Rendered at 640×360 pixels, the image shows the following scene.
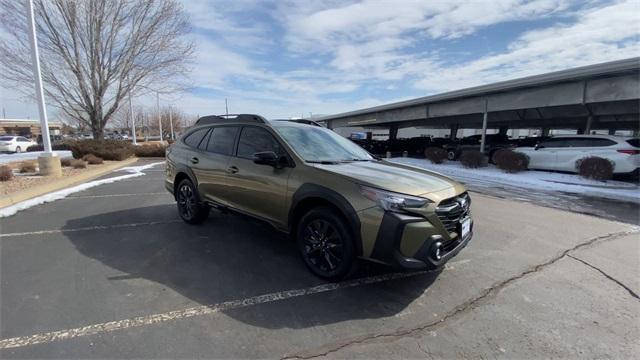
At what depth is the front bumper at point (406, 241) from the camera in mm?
3123

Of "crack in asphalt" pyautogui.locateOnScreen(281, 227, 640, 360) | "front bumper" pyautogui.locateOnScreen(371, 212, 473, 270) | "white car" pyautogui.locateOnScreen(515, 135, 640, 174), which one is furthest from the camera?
"white car" pyautogui.locateOnScreen(515, 135, 640, 174)

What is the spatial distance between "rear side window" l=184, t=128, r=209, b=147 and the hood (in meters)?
2.75

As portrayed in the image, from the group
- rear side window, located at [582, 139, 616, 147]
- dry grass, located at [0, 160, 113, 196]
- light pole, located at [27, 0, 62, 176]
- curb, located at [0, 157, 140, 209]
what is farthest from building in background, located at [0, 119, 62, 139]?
rear side window, located at [582, 139, 616, 147]

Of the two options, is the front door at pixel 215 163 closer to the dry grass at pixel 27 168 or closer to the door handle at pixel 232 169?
the door handle at pixel 232 169

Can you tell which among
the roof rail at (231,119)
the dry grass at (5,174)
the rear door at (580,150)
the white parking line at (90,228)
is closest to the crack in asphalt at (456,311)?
the roof rail at (231,119)

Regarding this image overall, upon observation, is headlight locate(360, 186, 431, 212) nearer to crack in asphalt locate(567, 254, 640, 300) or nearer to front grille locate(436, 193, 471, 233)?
front grille locate(436, 193, 471, 233)

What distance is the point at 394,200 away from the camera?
3.20 metres

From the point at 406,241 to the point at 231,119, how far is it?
3347 mm

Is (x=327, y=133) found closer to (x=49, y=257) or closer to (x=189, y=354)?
(x=189, y=354)

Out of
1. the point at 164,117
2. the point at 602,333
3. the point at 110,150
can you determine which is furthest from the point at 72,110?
the point at 164,117

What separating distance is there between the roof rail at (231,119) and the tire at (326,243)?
5.41 feet

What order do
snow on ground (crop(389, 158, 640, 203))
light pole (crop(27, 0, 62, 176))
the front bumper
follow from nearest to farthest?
1. the front bumper
2. snow on ground (crop(389, 158, 640, 203))
3. light pole (crop(27, 0, 62, 176))

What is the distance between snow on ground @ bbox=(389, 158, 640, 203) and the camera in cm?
991

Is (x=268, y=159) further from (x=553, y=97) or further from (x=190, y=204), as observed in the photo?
(x=553, y=97)
